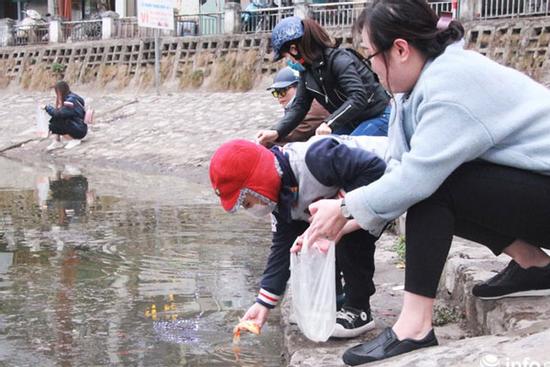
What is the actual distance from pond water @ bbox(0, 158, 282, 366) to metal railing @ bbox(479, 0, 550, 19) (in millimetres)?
8365

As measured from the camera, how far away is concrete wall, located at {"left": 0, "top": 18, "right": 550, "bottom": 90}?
1270 cm

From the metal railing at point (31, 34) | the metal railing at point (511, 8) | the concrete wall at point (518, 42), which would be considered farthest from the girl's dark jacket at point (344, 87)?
the metal railing at point (31, 34)

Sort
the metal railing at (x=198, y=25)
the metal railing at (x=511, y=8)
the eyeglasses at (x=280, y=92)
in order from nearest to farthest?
the eyeglasses at (x=280, y=92)
the metal railing at (x=511, y=8)
the metal railing at (x=198, y=25)

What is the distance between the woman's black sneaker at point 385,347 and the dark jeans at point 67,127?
1102cm

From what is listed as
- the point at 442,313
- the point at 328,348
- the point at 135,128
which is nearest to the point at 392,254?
the point at 442,313

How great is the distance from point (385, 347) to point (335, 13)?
50.3 feet

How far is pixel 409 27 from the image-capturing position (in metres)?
2.38

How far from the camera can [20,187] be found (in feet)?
28.1

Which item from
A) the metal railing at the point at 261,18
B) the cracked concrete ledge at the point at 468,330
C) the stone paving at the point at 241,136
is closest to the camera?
the cracked concrete ledge at the point at 468,330

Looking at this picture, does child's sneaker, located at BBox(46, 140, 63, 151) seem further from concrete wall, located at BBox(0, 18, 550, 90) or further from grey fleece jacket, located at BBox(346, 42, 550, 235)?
grey fleece jacket, located at BBox(346, 42, 550, 235)

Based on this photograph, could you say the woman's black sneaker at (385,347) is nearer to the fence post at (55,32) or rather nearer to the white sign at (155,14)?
the white sign at (155,14)

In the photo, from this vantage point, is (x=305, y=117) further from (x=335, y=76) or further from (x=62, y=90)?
(x=62, y=90)

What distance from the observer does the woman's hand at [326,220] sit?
2385 mm

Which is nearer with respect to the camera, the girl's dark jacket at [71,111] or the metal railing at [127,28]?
the girl's dark jacket at [71,111]
